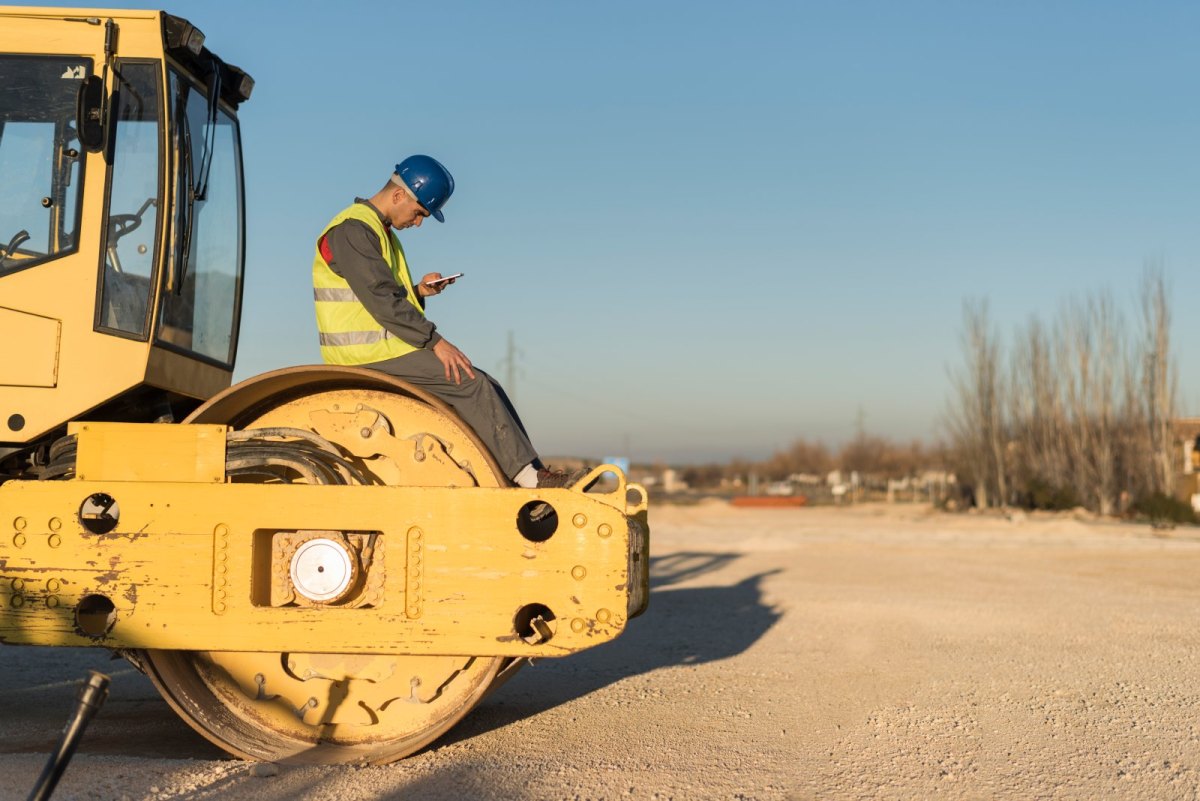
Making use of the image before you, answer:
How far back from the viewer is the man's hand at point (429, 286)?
5555 mm

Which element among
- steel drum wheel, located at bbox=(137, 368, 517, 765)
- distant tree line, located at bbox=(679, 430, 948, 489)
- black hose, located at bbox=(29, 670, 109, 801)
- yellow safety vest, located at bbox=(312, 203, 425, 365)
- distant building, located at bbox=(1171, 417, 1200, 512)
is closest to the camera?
black hose, located at bbox=(29, 670, 109, 801)

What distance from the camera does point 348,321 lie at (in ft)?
16.6

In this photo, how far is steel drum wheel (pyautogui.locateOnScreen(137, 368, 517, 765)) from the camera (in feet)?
15.6

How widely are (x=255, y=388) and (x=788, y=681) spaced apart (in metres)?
4.05

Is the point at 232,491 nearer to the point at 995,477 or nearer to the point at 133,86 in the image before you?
the point at 133,86

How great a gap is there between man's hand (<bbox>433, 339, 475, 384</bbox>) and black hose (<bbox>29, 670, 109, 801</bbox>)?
190cm

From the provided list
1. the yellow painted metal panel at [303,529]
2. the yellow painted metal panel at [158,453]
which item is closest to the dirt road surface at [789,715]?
the yellow painted metal panel at [303,529]

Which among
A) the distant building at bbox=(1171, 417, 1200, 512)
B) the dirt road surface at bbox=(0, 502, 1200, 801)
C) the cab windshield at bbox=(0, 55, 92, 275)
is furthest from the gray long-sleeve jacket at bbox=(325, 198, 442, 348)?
the distant building at bbox=(1171, 417, 1200, 512)

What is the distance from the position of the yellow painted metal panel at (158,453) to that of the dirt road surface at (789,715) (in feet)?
3.80

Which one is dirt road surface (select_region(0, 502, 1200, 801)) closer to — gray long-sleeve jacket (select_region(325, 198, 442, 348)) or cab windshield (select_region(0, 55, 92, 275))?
gray long-sleeve jacket (select_region(325, 198, 442, 348))

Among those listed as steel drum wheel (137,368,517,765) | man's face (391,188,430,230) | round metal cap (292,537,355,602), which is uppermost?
man's face (391,188,430,230)

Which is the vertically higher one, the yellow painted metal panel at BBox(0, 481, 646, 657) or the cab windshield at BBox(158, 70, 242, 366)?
the cab windshield at BBox(158, 70, 242, 366)

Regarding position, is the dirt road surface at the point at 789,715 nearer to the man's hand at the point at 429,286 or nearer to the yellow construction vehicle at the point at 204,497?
the yellow construction vehicle at the point at 204,497

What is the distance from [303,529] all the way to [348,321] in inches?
39.1
